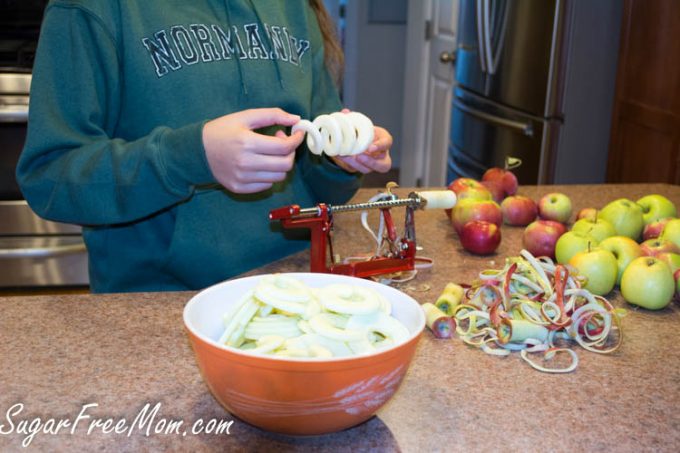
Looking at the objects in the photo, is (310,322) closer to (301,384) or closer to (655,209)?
(301,384)

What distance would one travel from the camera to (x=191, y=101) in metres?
1.25

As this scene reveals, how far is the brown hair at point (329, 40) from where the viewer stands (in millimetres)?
1487

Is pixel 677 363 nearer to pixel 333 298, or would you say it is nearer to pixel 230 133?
pixel 333 298

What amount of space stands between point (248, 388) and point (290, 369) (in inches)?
2.0

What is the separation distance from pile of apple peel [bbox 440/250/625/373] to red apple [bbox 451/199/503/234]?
1.06 ft

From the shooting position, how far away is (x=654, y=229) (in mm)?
1365

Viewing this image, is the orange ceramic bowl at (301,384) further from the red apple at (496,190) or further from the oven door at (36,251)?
the oven door at (36,251)

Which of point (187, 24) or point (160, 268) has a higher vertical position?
point (187, 24)

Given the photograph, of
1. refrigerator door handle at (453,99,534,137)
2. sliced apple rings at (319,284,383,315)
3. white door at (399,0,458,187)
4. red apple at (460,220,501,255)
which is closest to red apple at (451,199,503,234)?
red apple at (460,220,501,255)

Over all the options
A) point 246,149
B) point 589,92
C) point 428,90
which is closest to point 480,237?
point 246,149

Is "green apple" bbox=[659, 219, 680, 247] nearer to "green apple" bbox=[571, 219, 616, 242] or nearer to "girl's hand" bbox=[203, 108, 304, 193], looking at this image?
"green apple" bbox=[571, 219, 616, 242]

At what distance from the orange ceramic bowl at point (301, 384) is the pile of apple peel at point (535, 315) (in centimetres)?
28

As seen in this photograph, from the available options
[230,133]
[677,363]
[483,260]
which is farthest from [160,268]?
[677,363]

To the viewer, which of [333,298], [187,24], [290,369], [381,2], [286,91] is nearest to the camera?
[290,369]
